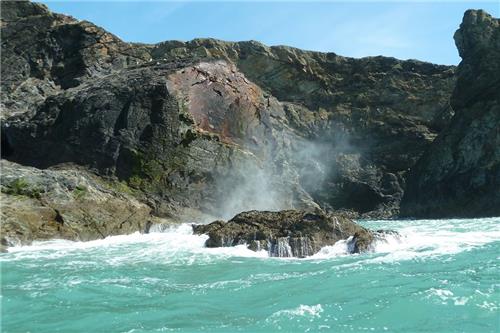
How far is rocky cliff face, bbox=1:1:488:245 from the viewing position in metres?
36.1

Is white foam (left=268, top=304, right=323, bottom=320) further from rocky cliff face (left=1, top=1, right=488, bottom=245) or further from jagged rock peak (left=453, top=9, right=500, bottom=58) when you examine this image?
jagged rock peak (left=453, top=9, right=500, bottom=58)

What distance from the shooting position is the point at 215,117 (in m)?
40.0

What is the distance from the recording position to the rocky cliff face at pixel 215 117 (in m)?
36.1

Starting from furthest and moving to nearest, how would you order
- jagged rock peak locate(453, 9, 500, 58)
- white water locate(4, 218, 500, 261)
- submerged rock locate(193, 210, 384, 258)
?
jagged rock peak locate(453, 9, 500, 58), submerged rock locate(193, 210, 384, 258), white water locate(4, 218, 500, 261)

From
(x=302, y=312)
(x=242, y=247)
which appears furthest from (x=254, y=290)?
(x=242, y=247)

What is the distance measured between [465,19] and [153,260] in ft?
149

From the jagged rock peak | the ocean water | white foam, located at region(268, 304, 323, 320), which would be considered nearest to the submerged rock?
the ocean water

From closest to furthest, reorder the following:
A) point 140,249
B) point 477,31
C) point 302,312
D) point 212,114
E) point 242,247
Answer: point 302,312 → point 242,247 → point 140,249 → point 212,114 → point 477,31

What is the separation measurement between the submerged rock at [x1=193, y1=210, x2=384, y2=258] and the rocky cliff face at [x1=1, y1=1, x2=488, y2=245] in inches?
400

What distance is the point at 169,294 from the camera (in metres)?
14.3

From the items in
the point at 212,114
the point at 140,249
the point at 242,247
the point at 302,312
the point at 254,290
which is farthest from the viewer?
the point at 212,114

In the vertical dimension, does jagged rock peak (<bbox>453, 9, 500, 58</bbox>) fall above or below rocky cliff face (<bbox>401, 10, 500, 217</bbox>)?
above

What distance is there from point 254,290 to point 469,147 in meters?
40.4

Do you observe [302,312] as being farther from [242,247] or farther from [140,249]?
[140,249]
